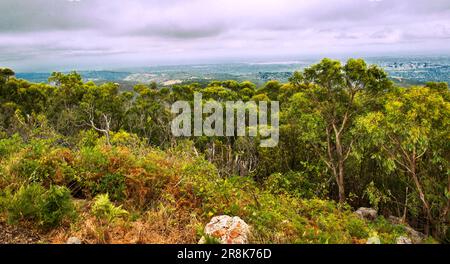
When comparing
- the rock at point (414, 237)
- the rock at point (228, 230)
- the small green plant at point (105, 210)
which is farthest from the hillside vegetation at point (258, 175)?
the rock at point (414, 237)

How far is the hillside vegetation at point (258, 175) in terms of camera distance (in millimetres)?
4715

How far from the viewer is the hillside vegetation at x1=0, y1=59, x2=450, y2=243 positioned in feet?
15.5

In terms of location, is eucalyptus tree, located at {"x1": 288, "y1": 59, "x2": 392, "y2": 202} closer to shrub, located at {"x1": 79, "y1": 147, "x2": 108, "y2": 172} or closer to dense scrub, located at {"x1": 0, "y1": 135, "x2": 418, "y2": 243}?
dense scrub, located at {"x1": 0, "y1": 135, "x2": 418, "y2": 243}

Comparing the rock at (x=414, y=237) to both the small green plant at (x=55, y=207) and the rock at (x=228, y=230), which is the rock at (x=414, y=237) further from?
the small green plant at (x=55, y=207)

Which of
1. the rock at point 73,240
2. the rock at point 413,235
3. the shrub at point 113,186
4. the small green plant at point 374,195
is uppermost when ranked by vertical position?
the shrub at point 113,186

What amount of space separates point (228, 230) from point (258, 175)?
43.7 feet

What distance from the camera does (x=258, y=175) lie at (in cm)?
1777

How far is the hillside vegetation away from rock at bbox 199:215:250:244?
0.16 metres

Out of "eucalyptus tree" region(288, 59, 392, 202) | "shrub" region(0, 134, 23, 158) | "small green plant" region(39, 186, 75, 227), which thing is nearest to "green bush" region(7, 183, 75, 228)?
"small green plant" region(39, 186, 75, 227)

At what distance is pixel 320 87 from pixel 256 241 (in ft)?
39.2

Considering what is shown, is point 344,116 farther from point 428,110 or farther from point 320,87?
point 428,110

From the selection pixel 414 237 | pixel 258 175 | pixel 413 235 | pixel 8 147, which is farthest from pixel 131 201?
pixel 258 175

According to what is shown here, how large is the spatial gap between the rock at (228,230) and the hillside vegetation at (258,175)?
0.54 ft
